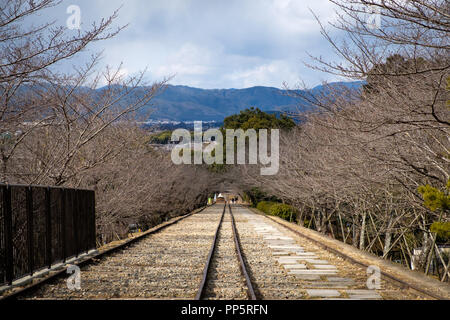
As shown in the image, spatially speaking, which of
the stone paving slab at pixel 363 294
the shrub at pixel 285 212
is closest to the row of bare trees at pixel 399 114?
the stone paving slab at pixel 363 294

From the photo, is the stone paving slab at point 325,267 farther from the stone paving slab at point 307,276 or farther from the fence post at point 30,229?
the fence post at point 30,229

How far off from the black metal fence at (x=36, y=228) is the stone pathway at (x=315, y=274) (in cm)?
492

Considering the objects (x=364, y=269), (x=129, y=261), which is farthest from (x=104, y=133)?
(x=364, y=269)

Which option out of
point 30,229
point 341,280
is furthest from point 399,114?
point 30,229

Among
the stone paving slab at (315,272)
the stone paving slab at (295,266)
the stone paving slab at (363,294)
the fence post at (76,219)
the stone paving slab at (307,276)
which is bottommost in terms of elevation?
the stone paving slab at (295,266)

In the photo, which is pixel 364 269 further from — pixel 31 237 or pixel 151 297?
pixel 31 237

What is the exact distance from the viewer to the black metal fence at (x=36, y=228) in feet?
26.6

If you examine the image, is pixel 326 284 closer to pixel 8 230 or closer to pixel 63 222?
pixel 8 230

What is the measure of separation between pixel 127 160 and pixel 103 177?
1.80 meters

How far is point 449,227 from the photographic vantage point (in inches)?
297

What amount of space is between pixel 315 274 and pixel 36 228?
18.4 feet

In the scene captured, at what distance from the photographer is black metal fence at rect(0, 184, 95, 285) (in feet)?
26.6

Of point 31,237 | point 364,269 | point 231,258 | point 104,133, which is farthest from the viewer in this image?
point 104,133

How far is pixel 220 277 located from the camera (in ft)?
31.9
